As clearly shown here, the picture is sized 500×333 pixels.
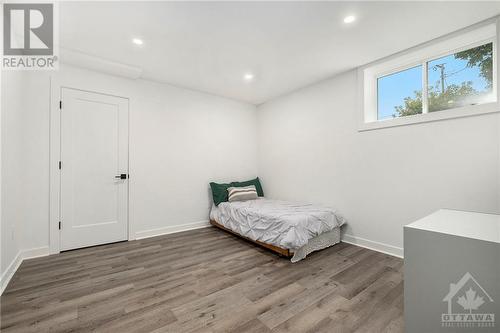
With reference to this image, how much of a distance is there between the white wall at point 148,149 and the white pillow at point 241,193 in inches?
19.1

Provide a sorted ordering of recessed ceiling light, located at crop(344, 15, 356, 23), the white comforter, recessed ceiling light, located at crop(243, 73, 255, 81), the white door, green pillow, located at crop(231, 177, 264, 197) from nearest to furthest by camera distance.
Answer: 1. recessed ceiling light, located at crop(344, 15, 356, 23)
2. the white comforter
3. the white door
4. recessed ceiling light, located at crop(243, 73, 255, 81)
5. green pillow, located at crop(231, 177, 264, 197)

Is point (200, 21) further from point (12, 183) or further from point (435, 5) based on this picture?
point (12, 183)

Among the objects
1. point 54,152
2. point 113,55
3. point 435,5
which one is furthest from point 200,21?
point 54,152

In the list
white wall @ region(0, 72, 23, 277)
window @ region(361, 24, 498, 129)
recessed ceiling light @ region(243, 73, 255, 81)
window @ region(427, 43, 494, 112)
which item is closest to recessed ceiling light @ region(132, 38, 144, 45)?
white wall @ region(0, 72, 23, 277)

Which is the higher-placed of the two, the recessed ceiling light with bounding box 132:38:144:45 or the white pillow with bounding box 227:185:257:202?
the recessed ceiling light with bounding box 132:38:144:45

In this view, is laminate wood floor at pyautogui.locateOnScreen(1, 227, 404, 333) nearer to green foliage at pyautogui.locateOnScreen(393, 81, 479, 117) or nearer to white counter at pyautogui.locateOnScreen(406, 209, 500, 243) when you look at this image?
white counter at pyautogui.locateOnScreen(406, 209, 500, 243)

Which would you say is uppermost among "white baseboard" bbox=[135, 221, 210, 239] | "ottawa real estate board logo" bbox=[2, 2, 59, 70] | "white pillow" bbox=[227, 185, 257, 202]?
"ottawa real estate board logo" bbox=[2, 2, 59, 70]

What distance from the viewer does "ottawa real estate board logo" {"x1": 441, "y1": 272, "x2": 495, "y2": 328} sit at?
1.00 meters

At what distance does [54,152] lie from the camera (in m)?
2.83

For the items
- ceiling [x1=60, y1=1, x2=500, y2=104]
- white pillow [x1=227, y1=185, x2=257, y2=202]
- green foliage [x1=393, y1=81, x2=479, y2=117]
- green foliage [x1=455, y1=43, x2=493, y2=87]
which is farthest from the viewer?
white pillow [x1=227, y1=185, x2=257, y2=202]

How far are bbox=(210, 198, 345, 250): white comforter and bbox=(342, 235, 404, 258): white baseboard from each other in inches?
11.5

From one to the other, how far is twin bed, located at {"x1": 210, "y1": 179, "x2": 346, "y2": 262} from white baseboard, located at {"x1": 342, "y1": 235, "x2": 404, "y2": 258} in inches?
6.9

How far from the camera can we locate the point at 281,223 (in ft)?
8.95

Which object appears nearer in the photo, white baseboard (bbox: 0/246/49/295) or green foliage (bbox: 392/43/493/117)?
white baseboard (bbox: 0/246/49/295)
